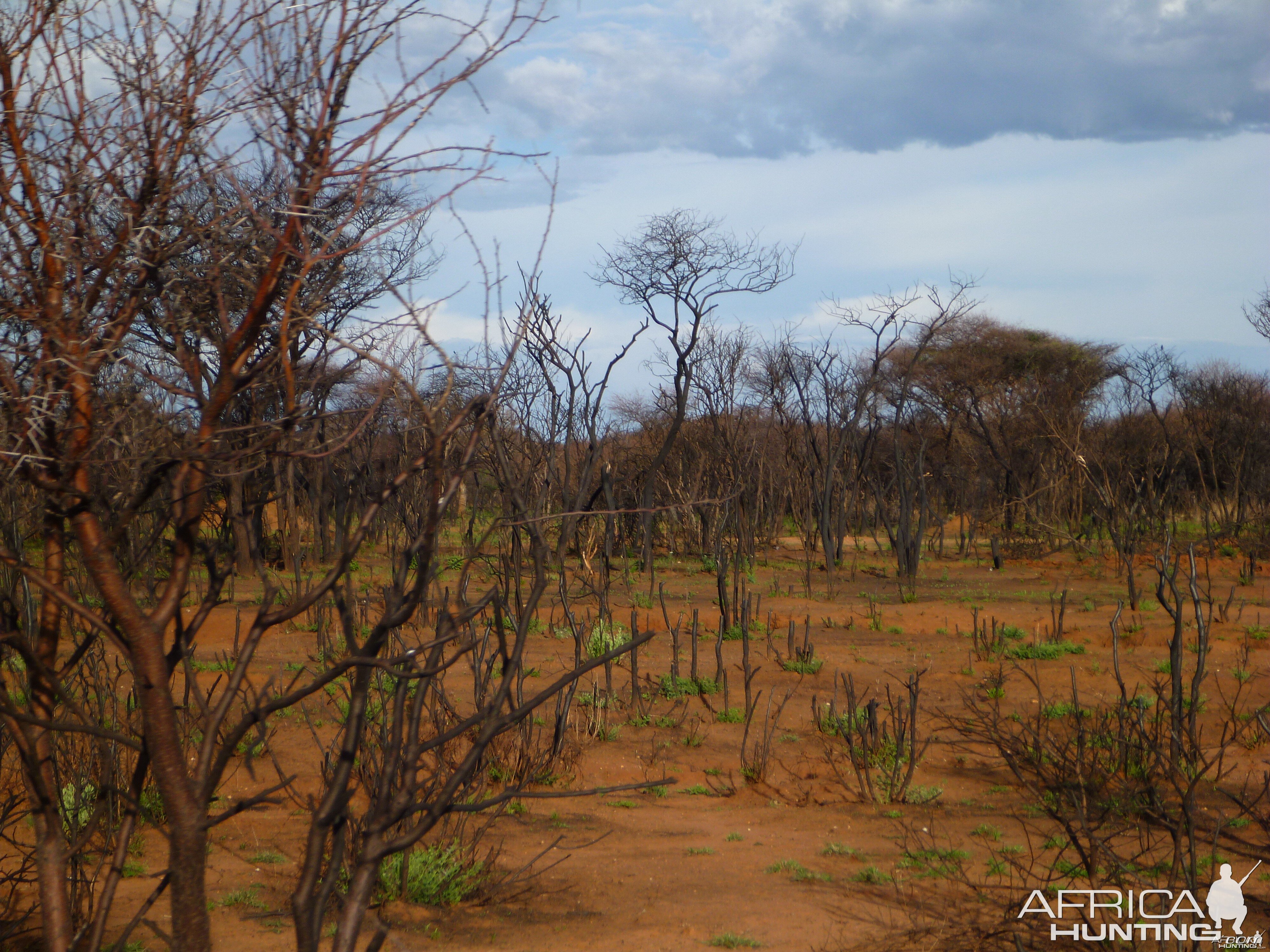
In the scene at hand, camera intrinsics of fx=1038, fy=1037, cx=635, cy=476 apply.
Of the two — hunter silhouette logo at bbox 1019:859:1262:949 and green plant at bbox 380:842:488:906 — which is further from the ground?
hunter silhouette logo at bbox 1019:859:1262:949

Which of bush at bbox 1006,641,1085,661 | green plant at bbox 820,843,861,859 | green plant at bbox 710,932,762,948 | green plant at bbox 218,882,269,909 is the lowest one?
green plant at bbox 820,843,861,859

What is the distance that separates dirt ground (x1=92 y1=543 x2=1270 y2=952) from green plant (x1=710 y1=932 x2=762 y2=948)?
33mm

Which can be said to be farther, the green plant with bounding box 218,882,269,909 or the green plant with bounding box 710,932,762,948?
the green plant with bounding box 218,882,269,909

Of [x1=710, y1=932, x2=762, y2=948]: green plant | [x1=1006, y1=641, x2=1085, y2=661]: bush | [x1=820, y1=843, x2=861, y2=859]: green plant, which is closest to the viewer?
[x1=710, y1=932, x2=762, y2=948]: green plant

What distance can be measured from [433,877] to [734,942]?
132 centimetres

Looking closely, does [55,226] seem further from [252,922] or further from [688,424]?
[688,424]

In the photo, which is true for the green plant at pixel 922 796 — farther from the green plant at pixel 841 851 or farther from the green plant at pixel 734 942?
the green plant at pixel 734 942

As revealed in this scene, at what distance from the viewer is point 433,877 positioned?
172 inches

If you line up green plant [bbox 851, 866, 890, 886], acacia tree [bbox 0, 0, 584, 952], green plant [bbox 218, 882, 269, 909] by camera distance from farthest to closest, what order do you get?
green plant [bbox 851, 866, 890, 886], green plant [bbox 218, 882, 269, 909], acacia tree [bbox 0, 0, 584, 952]

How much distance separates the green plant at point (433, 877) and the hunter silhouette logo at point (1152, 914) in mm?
2245

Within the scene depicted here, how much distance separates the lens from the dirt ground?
13.4ft

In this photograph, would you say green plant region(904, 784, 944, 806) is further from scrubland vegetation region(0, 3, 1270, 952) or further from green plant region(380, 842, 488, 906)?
green plant region(380, 842, 488, 906)

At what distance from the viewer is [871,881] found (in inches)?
181

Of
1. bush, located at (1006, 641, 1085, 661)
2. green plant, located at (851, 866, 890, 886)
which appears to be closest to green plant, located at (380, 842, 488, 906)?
green plant, located at (851, 866, 890, 886)
